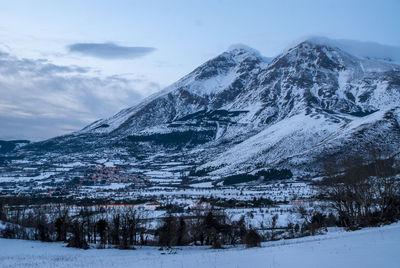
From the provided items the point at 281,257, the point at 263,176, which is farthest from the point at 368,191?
the point at 263,176

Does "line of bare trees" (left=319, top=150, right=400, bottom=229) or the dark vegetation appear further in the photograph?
the dark vegetation

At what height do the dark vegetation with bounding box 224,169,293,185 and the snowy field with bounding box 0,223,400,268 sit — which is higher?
the dark vegetation with bounding box 224,169,293,185

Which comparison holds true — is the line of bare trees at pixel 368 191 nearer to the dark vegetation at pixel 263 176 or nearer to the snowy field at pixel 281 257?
the snowy field at pixel 281 257

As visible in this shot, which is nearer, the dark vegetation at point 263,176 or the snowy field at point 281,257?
the snowy field at point 281,257

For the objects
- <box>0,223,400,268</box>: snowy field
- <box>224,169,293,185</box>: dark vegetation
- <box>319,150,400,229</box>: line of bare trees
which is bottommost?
<box>0,223,400,268</box>: snowy field

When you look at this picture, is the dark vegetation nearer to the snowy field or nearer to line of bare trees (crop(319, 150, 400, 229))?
line of bare trees (crop(319, 150, 400, 229))

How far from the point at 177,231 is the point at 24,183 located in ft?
468

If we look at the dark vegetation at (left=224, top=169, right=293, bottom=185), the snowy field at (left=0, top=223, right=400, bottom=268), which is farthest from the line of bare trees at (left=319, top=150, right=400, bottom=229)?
the dark vegetation at (left=224, top=169, right=293, bottom=185)

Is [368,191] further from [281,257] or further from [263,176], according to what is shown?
[263,176]

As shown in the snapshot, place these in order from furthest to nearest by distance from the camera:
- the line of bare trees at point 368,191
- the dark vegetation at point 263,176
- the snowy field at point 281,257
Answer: the dark vegetation at point 263,176
the line of bare trees at point 368,191
the snowy field at point 281,257

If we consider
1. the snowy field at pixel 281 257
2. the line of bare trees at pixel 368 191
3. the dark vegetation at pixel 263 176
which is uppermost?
the dark vegetation at pixel 263 176

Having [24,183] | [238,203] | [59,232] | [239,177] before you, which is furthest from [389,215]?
[24,183]

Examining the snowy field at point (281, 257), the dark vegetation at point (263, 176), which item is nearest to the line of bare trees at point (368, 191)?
the snowy field at point (281, 257)

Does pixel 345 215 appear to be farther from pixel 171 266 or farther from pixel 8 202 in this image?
pixel 8 202
